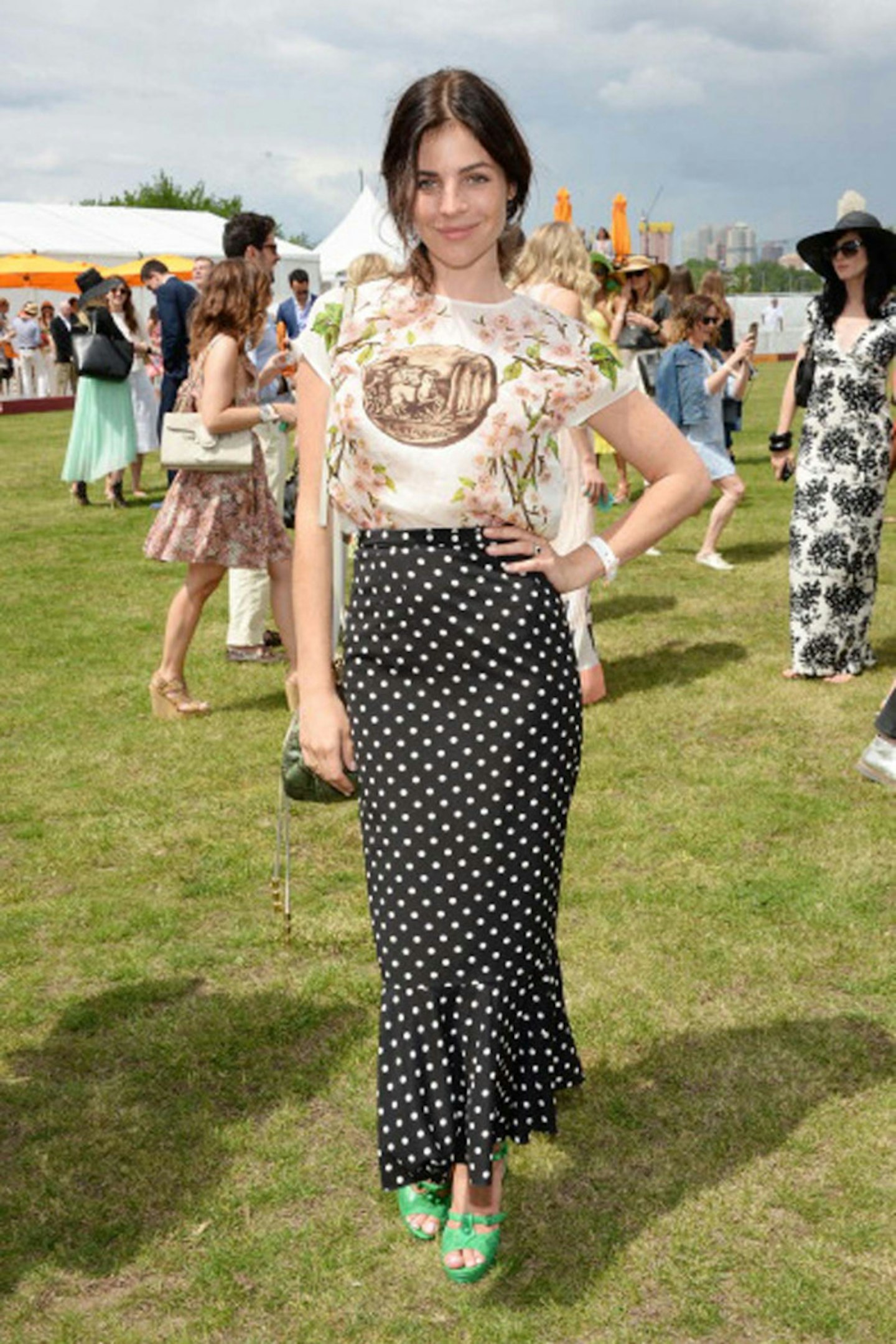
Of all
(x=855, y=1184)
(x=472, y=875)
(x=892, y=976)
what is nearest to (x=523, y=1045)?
(x=472, y=875)

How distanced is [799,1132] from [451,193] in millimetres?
2423

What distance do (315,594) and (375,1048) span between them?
1662mm

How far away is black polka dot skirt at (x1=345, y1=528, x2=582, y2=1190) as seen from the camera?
2.87 metres

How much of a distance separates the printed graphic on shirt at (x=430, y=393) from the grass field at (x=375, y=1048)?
5.99ft

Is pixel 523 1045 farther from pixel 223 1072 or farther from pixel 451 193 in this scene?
pixel 451 193

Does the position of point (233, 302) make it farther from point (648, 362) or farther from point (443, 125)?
point (648, 362)

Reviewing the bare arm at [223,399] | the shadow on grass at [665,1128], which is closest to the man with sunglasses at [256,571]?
the bare arm at [223,399]

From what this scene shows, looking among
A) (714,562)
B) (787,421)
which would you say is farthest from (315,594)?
(714,562)

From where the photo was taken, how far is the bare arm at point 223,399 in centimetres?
680

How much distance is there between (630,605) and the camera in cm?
977

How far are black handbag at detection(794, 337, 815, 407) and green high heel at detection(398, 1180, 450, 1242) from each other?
17.9ft

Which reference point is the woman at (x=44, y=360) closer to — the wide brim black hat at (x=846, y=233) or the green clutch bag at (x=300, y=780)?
the wide brim black hat at (x=846, y=233)

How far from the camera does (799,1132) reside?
3.62 m

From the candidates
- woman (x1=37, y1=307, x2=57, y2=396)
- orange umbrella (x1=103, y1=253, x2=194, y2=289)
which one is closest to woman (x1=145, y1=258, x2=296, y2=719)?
orange umbrella (x1=103, y1=253, x2=194, y2=289)
